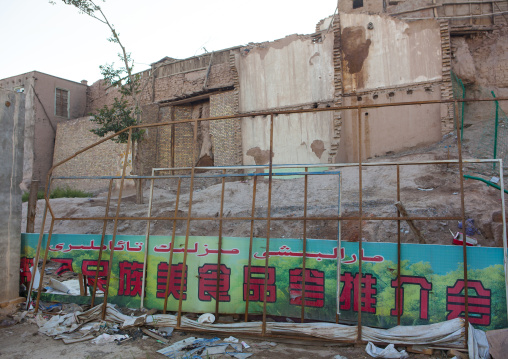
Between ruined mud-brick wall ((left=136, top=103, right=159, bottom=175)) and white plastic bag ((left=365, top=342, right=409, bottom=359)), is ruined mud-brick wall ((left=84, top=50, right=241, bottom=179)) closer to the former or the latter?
ruined mud-brick wall ((left=136, top=103, right=159, bottom=175))

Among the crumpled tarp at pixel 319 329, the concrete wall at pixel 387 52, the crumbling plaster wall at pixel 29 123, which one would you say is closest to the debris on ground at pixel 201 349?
the crumpled tarp at pixel 319 329

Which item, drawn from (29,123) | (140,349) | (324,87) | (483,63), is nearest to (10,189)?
(140,349)

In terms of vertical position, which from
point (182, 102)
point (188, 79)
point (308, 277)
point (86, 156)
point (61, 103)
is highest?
point (188, 79)

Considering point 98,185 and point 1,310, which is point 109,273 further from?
point 98,185

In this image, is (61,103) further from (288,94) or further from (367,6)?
(367,6)

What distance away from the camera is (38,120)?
19.4m

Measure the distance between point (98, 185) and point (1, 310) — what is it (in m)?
12.5

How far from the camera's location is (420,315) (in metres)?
4.56

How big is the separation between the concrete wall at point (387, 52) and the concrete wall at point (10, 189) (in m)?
10.5

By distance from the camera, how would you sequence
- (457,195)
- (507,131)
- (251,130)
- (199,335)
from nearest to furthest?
(199,335) < (457,195) < (507,131) < (251,130)

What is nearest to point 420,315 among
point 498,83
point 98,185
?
point 498,83

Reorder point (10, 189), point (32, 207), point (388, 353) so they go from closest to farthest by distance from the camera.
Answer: point (388, 353) → point (10, 189) → point (32, 207)

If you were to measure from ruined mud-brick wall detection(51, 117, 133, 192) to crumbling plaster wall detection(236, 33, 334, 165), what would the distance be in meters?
5.75

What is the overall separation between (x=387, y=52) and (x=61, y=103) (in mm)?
16657
